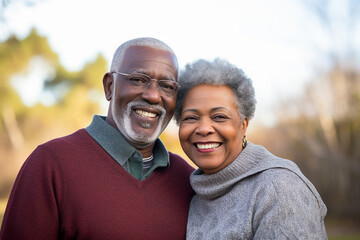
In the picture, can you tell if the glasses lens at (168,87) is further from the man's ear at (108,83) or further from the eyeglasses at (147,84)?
the man's ear at (108,83)

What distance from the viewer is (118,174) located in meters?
2.54

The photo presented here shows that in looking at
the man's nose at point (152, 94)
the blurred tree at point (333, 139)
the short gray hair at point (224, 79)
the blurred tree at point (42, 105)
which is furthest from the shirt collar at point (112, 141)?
the blurred tree at point (42, 105)

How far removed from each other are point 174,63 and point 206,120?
2.02 feet

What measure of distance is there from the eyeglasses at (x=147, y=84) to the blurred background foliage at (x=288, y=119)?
808 centimetres

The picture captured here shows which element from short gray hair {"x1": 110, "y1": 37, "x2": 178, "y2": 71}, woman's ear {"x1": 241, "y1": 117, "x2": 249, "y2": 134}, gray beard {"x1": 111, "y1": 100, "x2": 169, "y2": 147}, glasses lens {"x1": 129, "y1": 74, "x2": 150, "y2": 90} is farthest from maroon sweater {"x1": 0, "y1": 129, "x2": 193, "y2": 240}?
woman's ear {"x1": 241, "y1": 117, "x2": 249, "y2": 134}

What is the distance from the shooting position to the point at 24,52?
727 inches

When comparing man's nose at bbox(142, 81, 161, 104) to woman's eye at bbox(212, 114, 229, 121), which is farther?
man's nose at bbox(142, 81, 161, 104)

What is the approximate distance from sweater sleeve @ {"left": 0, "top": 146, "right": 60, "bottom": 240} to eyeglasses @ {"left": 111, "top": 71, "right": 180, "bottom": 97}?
33.8 inches

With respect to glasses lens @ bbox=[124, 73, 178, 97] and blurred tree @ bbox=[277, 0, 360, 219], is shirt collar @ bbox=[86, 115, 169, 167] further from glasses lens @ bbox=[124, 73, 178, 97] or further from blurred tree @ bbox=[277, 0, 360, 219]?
blurred tree @ bbox=[277, 0, 360, 219]

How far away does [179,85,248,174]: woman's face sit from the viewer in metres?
2.52

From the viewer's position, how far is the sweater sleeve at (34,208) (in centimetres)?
224

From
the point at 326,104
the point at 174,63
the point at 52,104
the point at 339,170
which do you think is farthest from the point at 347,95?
the point at 52,104

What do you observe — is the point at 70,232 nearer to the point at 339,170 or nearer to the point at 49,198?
the point at 49,198

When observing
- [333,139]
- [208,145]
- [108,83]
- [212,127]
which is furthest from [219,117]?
[333,139]
